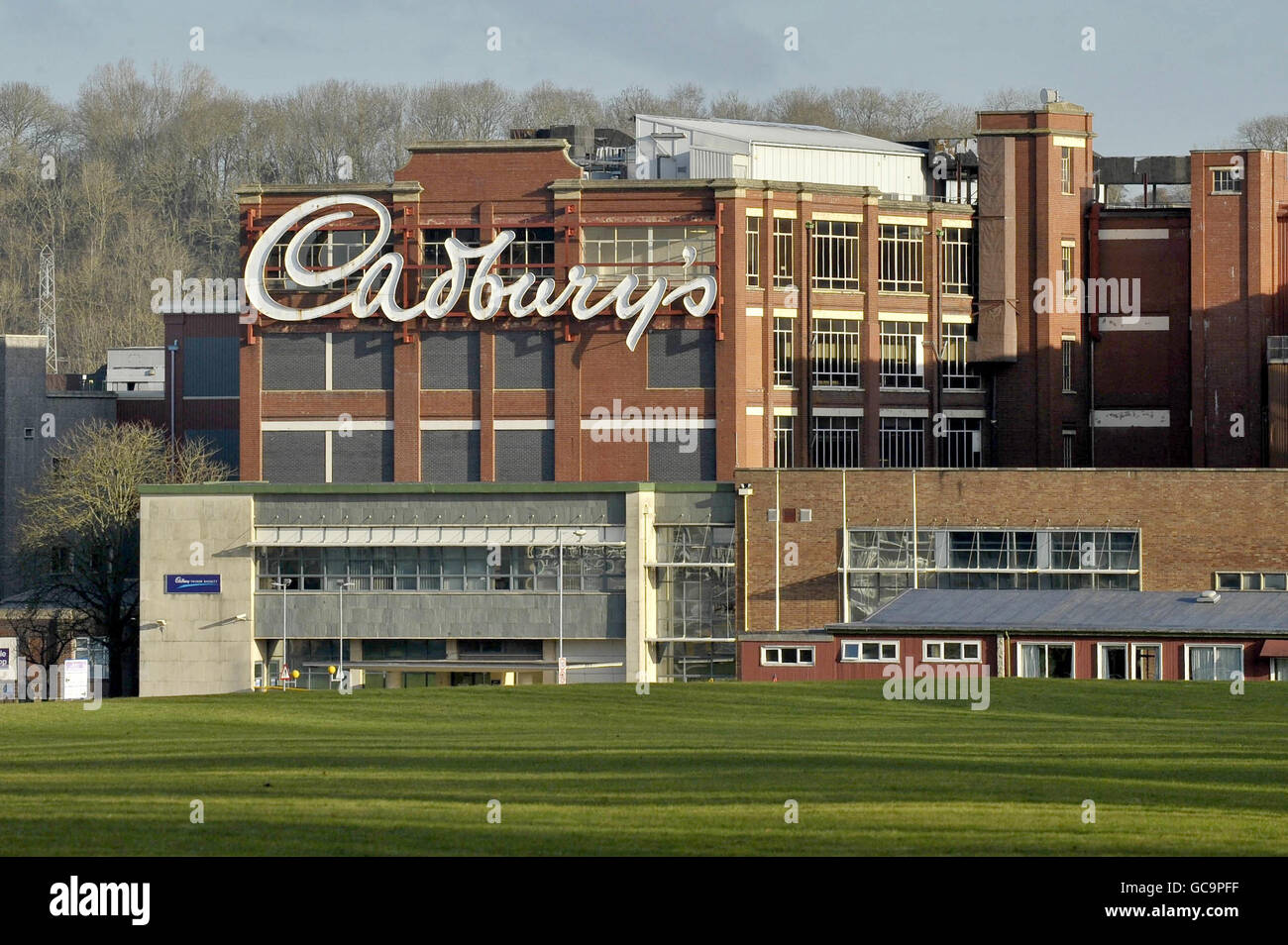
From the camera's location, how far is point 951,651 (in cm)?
6328

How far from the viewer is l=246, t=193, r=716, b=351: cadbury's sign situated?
85.4 metres

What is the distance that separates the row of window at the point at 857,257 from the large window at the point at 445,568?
1493cm

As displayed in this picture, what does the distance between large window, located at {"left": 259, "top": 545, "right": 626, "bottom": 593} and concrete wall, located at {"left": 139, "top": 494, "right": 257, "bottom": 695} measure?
56.7 inches

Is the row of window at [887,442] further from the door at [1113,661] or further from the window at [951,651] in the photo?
the door at [1113,661]

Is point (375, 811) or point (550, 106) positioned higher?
point (550, 106)

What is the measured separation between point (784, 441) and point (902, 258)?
10161 mm

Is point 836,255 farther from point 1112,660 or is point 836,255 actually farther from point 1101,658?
point 1112,660

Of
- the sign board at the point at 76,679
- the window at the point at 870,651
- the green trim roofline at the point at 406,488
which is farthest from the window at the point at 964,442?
the sign board at the point at 76,679

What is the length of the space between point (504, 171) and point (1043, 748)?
60.7m

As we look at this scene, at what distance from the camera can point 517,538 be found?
8156cm

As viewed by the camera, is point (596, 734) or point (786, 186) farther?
point (786, 186)
